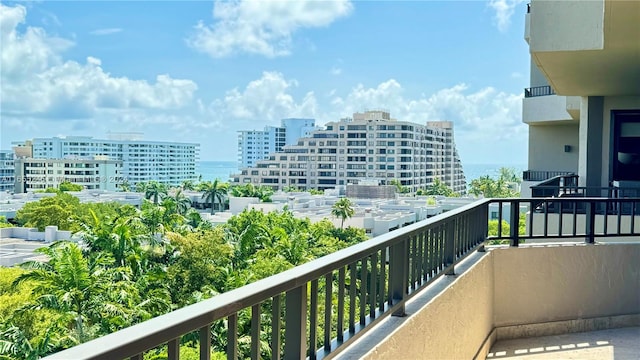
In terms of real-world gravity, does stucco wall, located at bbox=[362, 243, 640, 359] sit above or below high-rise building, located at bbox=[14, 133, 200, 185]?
below

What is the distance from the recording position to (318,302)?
2.16 meters

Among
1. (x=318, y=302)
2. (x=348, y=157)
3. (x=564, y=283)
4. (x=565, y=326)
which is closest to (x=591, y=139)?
(x=564, y=283)

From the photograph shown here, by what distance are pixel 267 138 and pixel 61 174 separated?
72992 millimetres

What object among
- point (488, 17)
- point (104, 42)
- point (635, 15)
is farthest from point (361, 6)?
point (635, 15)

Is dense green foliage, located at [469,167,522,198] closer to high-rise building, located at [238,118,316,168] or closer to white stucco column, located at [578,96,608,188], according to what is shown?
white stucco column, located at [578,96,608,188]

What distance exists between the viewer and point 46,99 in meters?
185

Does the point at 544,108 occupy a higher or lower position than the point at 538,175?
higher

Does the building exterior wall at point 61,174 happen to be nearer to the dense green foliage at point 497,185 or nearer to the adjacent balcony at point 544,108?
the dense green foliage at point 497,185

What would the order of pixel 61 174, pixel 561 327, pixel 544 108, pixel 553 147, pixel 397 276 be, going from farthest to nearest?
pixel 61 174 < pixel 553 147 < pixel 544 108 < pixel 561 327 < pixel 397 276

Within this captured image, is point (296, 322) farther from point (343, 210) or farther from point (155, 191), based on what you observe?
point (155, 191)

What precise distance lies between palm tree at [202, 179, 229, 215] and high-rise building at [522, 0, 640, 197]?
56021mm

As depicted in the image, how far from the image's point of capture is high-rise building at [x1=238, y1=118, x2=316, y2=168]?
508 feet

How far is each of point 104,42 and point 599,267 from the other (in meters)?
193

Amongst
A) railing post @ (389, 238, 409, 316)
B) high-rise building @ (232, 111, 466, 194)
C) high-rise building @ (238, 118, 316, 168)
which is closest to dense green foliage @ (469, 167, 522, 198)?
high-rise building @ (232, 111, 466, 194)
